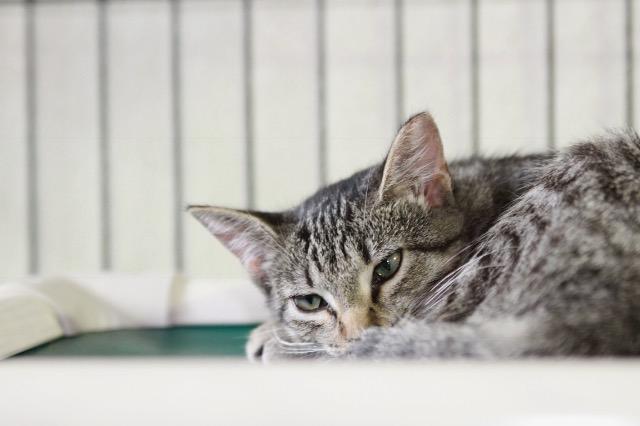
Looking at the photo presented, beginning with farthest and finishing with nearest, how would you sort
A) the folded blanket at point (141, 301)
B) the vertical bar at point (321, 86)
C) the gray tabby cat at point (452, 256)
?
1. the vertical bar at point (321, 86)
2. the folded blanket at point (141, 301)
3. the gray tabby cat at point (452, 256)

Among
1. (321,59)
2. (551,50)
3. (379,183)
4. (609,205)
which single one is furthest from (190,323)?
(551,50)

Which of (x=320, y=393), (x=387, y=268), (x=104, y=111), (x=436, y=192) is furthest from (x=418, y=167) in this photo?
(x=104, y=111)

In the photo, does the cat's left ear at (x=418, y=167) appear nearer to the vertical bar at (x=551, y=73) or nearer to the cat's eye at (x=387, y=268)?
the cat's eye at (x=387, y=268)

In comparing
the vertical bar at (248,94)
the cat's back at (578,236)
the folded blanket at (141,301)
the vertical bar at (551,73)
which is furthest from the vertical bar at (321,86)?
the cat's back at (578,236)

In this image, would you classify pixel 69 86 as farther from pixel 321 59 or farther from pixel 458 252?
pixel 458 252

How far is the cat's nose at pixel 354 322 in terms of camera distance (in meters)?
0.92

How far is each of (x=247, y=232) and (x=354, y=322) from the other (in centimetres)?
28

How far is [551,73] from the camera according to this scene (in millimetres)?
1830

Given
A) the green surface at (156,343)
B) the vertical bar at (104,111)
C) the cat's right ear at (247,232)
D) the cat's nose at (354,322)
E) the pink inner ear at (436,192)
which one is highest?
the vertical bar at (104,111)

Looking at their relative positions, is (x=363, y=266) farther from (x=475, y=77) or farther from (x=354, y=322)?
(x=475, y=77)

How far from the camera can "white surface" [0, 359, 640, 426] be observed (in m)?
0.53

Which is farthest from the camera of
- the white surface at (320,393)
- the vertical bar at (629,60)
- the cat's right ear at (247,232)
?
the vertical bar at (629,60)

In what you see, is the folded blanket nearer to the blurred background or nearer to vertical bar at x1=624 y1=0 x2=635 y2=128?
the blurred background

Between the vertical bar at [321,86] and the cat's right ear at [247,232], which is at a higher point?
the vertical bar at [321,86]
